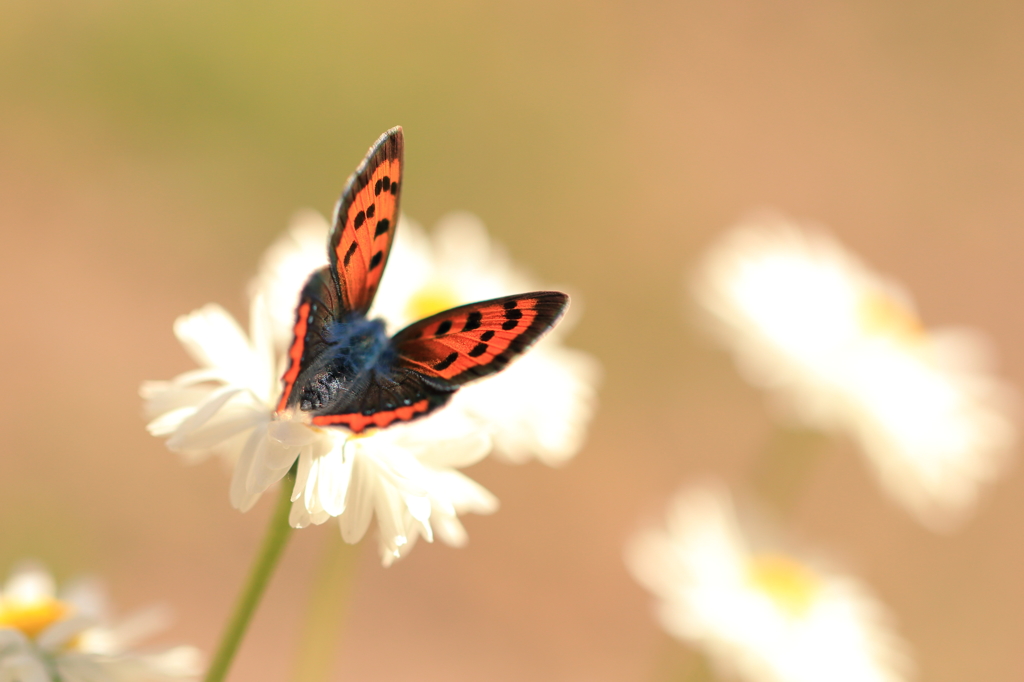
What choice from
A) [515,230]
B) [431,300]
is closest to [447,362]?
[431,300]

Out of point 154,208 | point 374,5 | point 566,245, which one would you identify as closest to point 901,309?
point 566,245

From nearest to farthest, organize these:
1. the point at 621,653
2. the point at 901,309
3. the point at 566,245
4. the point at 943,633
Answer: the point at 901,309, the point at 621,653, the point at 943,633, the point at 566,245

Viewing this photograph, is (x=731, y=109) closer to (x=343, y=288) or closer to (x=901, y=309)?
(x=901, y=309)

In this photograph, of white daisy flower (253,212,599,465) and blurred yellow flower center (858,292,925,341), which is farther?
blurred yellow flower center (858,292,925,341)

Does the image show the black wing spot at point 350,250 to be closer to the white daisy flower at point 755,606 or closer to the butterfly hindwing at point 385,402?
the butterfly hindwing at point 385,402

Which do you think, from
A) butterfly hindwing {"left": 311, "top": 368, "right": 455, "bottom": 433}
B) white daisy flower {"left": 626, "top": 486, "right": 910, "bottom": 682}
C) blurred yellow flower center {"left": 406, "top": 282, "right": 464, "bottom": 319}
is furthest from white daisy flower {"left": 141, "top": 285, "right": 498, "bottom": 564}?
white daisy flower {"left": 626, "top": 486, "right": 910, "bottom": 682}

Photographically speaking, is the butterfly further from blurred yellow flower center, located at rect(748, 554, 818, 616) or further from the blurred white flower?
the blurred white flower
